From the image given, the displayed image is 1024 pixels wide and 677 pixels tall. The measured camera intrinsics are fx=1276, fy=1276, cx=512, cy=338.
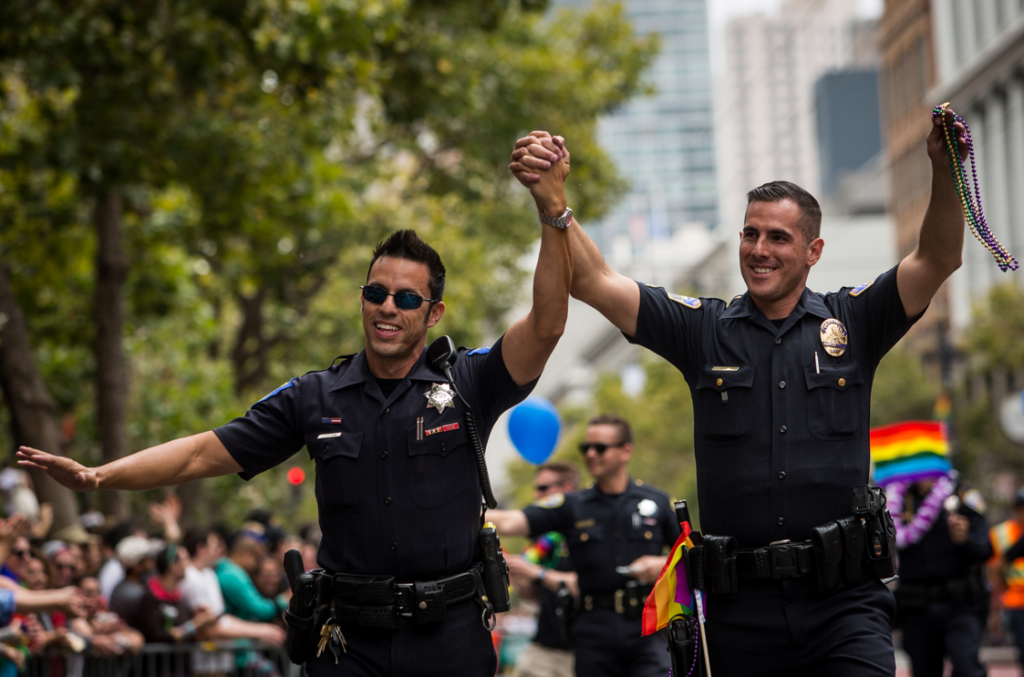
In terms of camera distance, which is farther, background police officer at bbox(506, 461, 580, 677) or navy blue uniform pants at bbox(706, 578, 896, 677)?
background police officer at bbox(506, 461, 580, 677)

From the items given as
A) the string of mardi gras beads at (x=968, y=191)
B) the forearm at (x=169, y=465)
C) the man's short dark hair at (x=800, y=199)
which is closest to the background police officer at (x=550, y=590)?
the forearm at (x=169, y=465)

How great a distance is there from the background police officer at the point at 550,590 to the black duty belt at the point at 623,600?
0.59 ft

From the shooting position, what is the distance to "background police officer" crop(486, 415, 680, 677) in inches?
309

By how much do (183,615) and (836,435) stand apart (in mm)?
6576

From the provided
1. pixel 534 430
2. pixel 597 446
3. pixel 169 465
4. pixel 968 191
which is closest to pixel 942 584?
pixel 597 446

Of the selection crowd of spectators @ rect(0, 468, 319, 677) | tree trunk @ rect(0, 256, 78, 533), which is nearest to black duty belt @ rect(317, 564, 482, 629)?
crowd of spectators @ rect(0, 468, 319, 677)

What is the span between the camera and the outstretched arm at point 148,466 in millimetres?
4488

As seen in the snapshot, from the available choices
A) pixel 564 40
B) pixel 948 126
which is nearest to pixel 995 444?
pixel 564 40

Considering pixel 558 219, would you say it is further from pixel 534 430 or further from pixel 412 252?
pixel 534 430

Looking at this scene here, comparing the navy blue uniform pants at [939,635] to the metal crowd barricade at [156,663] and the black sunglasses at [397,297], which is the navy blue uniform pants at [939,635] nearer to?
the metal crowd barricade at [156,663]

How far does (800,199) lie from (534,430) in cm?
611

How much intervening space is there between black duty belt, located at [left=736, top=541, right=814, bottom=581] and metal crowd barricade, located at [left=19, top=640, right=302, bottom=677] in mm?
5382

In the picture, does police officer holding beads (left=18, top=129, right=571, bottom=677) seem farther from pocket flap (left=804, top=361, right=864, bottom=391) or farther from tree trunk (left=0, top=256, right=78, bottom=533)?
tree trunk (left=0, top=256, right=78, bottom=533)

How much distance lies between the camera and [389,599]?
454cm
